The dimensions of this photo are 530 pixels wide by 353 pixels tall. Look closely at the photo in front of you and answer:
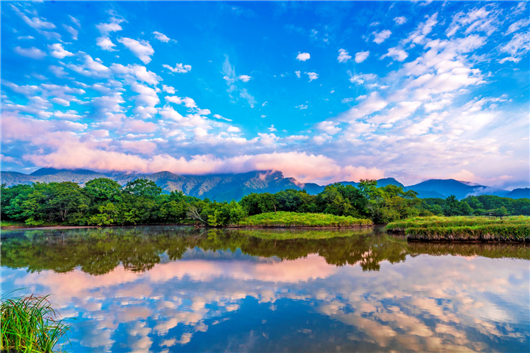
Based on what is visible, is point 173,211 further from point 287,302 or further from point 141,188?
point 287,302

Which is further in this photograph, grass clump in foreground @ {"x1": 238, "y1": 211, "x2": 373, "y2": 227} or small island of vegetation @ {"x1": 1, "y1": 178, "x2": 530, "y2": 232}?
small island of vegetation @ {"x1": 1, "y1": 178, "x2": 530, "y2": 232}

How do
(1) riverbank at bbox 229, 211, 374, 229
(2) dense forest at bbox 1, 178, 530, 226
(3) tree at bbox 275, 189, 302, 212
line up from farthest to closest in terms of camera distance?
(3) tree at bbox 275, 189, 302, 212, (2) dense forest at bbox 1, 178, 530, 226, (1) riverbank at bbox 229, 211, 374, 229

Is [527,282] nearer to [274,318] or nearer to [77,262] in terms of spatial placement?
[274,318]

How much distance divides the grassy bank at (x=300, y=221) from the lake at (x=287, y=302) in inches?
874

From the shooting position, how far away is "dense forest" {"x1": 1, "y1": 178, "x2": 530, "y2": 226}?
3725cm

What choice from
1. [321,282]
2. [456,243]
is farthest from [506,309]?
[456,243]

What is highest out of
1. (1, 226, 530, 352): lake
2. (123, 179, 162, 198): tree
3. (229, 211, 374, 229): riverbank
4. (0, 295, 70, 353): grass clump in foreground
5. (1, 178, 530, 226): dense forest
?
(123, 179, 162, 198): tree

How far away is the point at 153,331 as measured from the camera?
542 centimetres

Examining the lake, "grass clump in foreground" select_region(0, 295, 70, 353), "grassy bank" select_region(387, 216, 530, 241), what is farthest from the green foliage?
"grass clump in foreground" select_region(0, 295, 70, 353)

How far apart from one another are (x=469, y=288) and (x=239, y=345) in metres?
7.74

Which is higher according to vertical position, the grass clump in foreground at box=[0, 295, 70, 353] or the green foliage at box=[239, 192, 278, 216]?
the green foliage at box=[239, 192, 278, 216]

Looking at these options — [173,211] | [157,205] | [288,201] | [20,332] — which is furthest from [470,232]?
[157,205]

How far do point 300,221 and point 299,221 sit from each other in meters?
0.14

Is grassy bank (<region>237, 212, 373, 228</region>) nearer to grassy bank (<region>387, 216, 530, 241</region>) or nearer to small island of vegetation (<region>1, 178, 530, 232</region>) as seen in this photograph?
small island of vegetation (<region>1, 178, 530, 232</region>)
